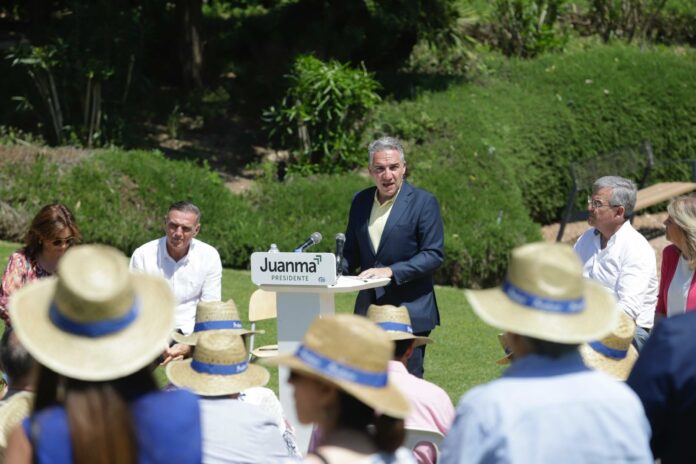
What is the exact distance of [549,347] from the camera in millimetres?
3287

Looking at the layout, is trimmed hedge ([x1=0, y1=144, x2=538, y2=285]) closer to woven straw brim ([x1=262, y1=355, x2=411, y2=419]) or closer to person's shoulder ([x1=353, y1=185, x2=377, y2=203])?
person's shoulder ([x1=353, y1=185, x2=377, y2=203])

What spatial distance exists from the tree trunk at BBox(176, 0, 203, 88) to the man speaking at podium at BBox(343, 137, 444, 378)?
37.6 feet

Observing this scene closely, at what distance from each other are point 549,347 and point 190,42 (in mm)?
15399

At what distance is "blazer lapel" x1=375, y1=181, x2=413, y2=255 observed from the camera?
676 cm

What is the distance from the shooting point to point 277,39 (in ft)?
57.3

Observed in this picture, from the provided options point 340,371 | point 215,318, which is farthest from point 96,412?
point 215,318

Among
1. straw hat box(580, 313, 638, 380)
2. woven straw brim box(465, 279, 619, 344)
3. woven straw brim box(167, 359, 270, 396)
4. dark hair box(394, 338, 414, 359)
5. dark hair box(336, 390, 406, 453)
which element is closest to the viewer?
dark hair box(336, 390, 406, 453)

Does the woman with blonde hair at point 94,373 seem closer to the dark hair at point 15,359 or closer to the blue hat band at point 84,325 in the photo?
the blue hat band at point 84,325

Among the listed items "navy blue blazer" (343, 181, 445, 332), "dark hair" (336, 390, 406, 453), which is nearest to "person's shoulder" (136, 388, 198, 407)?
"dark hair" (336, 390, 406, 453)

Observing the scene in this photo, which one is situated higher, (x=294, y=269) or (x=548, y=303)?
(x=548, y=303)

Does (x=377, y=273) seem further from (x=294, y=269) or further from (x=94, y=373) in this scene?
(x=94, y=373)

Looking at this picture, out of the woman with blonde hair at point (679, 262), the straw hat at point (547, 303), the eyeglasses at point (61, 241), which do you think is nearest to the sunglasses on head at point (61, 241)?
the eyeglasses at point (61, 241)

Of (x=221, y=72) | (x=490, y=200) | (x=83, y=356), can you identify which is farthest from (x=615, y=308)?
(x=221, y=72)

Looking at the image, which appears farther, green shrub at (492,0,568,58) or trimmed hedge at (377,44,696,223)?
green shrub at (492,0,568,58)
